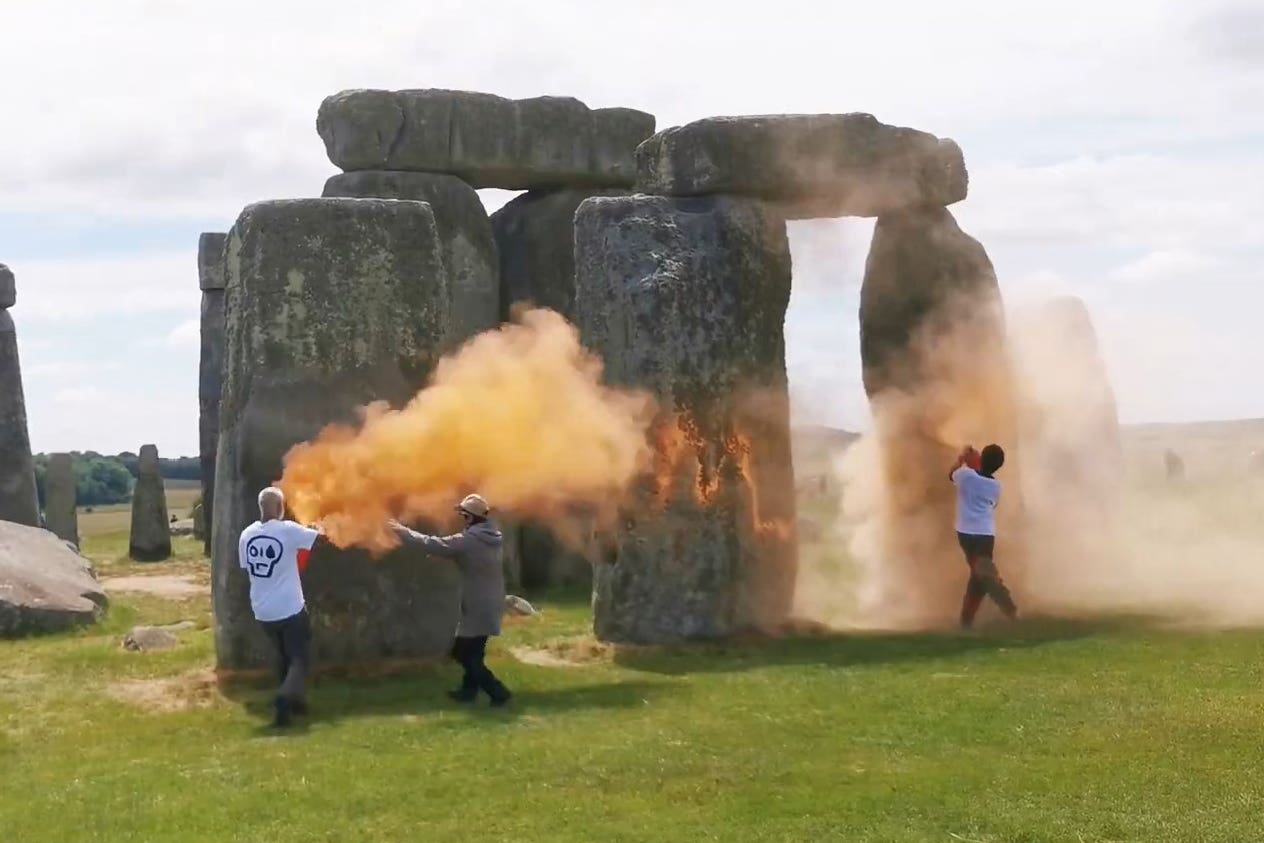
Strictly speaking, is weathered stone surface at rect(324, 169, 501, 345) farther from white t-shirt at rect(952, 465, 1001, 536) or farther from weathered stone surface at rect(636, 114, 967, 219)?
white t-shirt at rect(952, 465, 1001, 536)

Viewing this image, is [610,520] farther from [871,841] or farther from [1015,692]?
[871,841]

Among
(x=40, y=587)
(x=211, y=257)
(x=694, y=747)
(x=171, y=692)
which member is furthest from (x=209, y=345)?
(x=694, y=747)

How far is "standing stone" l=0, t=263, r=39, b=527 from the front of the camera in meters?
25.9

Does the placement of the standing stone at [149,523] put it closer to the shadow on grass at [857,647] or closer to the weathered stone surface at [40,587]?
the weathered stone surface at [40,587]

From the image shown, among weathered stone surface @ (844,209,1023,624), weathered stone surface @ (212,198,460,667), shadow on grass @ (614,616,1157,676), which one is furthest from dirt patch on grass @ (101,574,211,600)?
weathered stone surface @ (844,209,1023,624)

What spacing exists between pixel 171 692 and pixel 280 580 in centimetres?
185

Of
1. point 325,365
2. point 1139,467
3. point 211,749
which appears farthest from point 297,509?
point 1139,467

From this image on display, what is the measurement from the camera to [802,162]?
15.6 m

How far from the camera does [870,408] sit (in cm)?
1794

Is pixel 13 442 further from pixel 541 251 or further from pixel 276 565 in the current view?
pixel 276 565

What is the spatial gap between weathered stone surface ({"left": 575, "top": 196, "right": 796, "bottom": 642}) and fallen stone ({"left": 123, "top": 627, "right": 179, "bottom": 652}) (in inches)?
155

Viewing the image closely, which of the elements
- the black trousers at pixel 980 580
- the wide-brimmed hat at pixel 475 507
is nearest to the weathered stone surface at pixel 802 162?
the black trousers at pixel 980 580

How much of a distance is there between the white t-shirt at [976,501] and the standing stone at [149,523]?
16.4m

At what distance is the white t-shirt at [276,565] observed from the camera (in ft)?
39.3
